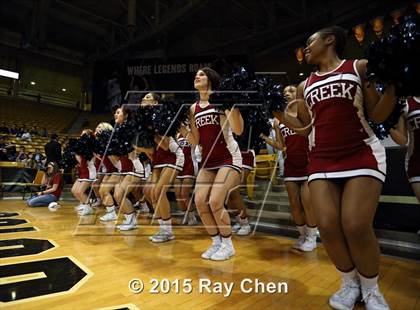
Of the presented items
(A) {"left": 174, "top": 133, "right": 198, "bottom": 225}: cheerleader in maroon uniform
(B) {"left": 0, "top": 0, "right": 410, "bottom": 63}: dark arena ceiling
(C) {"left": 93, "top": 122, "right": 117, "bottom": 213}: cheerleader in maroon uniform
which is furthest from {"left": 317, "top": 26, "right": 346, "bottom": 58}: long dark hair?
(B) {"left": 0, "top": 0, "right": 410, "bottom": 63}: dark arena ceiling

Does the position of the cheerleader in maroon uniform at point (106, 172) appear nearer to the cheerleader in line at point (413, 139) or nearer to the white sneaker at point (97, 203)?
the white sneaker at point (97, 203)

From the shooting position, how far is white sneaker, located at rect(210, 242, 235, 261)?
272 centimetres

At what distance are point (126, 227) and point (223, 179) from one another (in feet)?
7.02

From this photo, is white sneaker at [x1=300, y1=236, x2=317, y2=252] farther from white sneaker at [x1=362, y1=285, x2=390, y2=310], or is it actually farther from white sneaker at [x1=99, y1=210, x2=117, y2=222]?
white sneaker at [x1=99, y1=210, x2=117, y2=222]

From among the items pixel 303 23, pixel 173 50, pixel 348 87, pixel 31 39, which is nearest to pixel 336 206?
pixel 348 87

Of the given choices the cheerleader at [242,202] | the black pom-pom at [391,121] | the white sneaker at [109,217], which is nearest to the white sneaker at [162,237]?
the cheerleader at [242,202]

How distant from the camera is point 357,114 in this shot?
1704mm

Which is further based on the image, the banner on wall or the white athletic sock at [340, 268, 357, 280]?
the banner on wall

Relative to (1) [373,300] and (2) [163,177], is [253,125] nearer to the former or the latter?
(2) [163,177]

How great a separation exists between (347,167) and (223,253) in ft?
5.06

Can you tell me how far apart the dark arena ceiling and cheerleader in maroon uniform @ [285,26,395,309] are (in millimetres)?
10390

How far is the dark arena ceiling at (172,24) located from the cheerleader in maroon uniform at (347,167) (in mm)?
→ 10390

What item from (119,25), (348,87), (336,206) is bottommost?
(336,206)

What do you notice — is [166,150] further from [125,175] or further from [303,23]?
[303,23]
